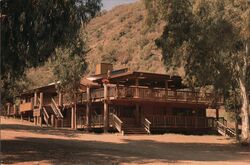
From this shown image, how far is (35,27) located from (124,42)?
91.3 meters

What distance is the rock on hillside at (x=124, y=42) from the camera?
313 ft

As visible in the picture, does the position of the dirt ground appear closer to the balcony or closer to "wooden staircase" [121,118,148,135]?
"wooden staircase" [121,118,148,135]

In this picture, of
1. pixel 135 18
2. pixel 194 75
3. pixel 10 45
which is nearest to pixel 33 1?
pixel 10 45

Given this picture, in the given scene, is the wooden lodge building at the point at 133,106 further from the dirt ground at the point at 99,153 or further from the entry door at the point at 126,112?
the dirt ground at the point at 99,153

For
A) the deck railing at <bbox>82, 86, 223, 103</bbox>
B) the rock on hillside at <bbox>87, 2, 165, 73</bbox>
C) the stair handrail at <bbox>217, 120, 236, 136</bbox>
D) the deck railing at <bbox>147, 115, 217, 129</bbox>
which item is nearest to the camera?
the deck railing at <bbox>82, 86, 223, 103</bbox>

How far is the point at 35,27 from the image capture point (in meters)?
20.2

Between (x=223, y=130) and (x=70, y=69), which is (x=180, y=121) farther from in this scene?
(x=70, y=69)

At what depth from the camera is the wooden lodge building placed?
39.5 meters

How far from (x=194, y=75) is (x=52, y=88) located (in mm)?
23635

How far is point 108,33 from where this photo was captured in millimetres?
127188

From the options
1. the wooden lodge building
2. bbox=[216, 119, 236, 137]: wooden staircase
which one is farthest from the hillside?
bbox=[216, 119, 236, 137]: wooden staircase

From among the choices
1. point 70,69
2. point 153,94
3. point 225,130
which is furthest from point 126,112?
point 225,130

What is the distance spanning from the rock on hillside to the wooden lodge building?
107ft

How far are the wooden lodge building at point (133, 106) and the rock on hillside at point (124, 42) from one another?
32685mm
